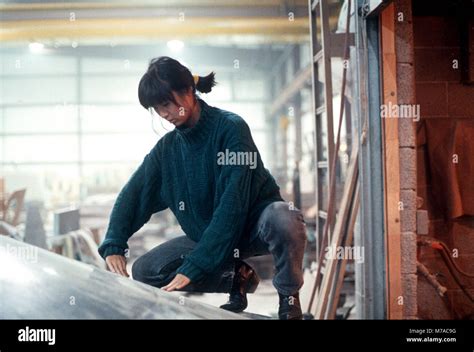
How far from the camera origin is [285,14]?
2516mm

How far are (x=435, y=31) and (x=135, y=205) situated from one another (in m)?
1.87

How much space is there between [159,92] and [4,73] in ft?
2.75

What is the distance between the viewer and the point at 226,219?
6.46ft

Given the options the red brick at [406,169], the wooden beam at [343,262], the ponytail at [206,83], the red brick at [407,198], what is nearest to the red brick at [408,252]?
the red brick at [407,198]

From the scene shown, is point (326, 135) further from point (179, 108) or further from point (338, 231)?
point (179, 108)

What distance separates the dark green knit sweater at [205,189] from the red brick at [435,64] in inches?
50.3

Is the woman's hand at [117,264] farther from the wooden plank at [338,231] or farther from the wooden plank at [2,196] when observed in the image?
the wooden plank at [338,231]

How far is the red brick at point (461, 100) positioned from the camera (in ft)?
9.14

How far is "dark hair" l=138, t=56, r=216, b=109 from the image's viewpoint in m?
2.00
